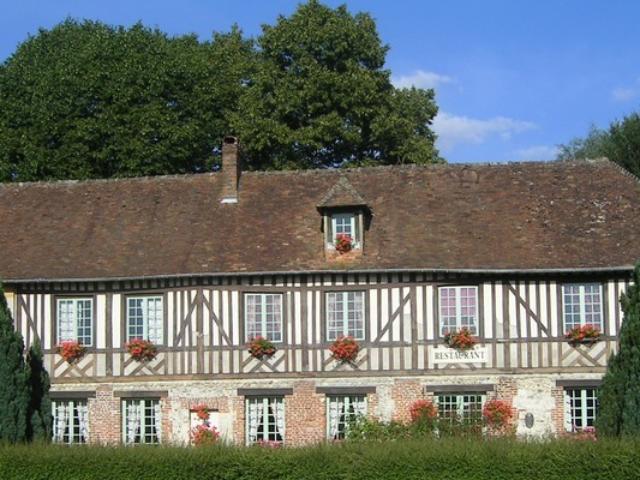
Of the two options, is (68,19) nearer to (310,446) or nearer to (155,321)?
(155,321)

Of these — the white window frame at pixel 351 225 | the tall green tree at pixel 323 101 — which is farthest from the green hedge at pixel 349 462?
the tall green tree at pixel 323 101

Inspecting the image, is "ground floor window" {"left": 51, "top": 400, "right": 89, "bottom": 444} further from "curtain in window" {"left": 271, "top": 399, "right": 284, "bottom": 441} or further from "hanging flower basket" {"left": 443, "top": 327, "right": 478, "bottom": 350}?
"hanging flower basket" {"left": 443, "top": 327, "right": 478, "bottom": 350}

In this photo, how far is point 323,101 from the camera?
119ft

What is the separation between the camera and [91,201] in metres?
29.3

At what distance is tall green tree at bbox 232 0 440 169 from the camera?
118 ft

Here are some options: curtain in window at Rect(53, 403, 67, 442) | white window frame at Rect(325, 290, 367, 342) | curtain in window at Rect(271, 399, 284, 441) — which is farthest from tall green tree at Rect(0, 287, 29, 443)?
white window frame at Rect(325, 290, 367, 342)

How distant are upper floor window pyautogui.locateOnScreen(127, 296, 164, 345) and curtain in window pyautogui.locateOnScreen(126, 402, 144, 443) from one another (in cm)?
137

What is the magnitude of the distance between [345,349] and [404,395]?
151 centimetres

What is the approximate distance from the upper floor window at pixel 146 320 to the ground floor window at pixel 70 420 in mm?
1782

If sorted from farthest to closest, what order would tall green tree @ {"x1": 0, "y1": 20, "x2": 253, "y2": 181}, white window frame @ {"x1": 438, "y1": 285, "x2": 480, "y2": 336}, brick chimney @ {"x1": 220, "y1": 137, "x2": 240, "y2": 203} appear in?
1. tall green tree @ {"x1": 0, "y1": 20, "x2": 253, "y2": 181}
2. brick chimney @ {"x1": 220, "y1": 137, "x2": 240, "y2": 203}
3. white window frame @ {"x1": 438, "y1": 285, "x2": 480, "y2": 336}

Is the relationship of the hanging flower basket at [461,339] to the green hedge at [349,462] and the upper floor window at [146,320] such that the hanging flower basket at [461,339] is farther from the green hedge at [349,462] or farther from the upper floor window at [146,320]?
the green hedge at [349,462]

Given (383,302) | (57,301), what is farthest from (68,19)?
(383,302)

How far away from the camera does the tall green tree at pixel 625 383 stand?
19578mm

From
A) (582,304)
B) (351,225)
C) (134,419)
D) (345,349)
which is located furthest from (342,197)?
(134,419)
